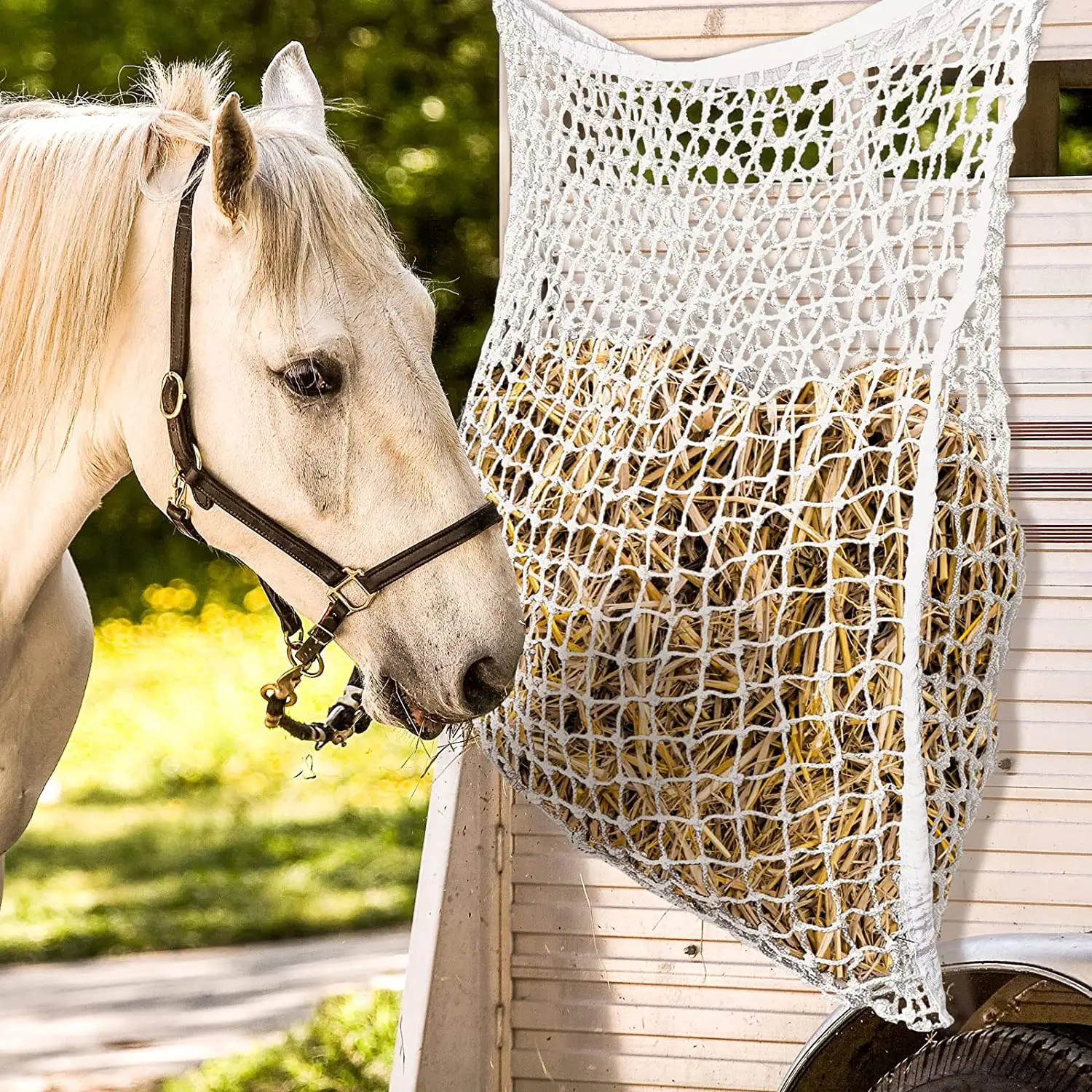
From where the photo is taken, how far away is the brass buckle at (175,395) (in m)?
1.36

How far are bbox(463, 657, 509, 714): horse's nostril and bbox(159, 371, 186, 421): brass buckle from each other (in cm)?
41

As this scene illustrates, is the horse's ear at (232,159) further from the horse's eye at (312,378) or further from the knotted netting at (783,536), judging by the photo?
the knotted netting at (783,536)

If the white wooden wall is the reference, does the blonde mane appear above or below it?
above

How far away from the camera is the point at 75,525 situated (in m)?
1.52

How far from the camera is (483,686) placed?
136cm

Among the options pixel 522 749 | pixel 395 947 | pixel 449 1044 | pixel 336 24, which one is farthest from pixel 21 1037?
pixel 336 24

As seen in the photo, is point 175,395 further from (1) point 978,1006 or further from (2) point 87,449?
(1) point 978,1006

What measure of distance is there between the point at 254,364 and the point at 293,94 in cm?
49

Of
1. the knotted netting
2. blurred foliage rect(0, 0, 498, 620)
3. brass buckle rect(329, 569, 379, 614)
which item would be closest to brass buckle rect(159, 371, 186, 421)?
brass buckle rect(329, 569, 379, 614)

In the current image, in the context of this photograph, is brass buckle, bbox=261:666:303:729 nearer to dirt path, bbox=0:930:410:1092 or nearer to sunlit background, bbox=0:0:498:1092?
sunlit background, bbox=0:0:498:1092

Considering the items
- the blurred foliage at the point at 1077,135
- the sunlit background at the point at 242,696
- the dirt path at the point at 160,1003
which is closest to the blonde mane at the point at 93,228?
the sunlit background at the point at 242,696

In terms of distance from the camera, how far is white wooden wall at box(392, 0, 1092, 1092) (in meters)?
2.07

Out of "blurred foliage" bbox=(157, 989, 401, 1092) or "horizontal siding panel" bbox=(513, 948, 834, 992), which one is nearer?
"horizontal siding panel" bbox=(513, 948, 834, 992)

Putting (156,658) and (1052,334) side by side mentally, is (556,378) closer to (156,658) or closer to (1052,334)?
(1052,334)
